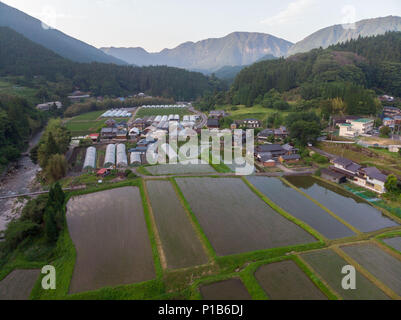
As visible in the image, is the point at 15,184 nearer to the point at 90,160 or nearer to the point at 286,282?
the point at 90,160

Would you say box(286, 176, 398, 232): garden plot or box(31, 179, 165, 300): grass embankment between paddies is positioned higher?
box(31, 179, 165, 300): grass embankment between paddies

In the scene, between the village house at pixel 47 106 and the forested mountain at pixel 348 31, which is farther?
the forested mountain at pixel 348 31

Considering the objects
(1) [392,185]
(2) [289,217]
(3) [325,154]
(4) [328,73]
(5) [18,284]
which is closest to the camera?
(5) [18,284]

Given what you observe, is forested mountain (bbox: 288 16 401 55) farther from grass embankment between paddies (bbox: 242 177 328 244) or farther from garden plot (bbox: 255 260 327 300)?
garden plot (bbox: 255 260 327 300)

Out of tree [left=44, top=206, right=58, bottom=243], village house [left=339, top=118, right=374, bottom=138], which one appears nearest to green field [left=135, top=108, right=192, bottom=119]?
village house [left=339, top=118, right=374, bottom=138]

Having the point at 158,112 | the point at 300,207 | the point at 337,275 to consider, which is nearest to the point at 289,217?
the point at 300,207

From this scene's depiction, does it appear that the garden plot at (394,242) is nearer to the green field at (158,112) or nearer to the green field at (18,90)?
the green field at (158,112)

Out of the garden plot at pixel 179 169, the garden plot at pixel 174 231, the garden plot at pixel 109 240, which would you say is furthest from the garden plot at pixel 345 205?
the garden plot at pixel 109 240
